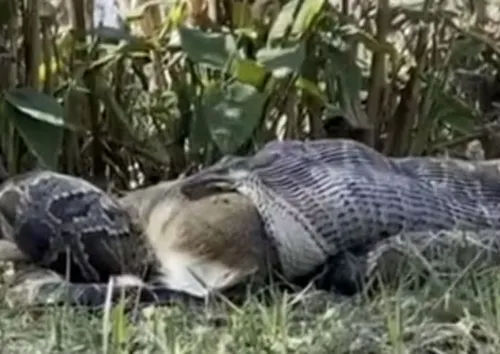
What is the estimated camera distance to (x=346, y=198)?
93.9 inches

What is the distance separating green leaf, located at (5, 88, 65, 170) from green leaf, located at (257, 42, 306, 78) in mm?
447

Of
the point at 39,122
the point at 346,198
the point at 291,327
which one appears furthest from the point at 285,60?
the point at 291,327

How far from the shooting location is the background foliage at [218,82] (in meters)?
2.93

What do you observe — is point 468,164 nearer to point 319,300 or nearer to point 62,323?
point 319,300

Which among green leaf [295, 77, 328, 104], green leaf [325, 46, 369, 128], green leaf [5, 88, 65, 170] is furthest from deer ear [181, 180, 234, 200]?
green leaf [325, 46, 369, 128]

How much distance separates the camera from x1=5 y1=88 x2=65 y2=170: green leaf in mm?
2727

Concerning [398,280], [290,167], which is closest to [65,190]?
[290,167]

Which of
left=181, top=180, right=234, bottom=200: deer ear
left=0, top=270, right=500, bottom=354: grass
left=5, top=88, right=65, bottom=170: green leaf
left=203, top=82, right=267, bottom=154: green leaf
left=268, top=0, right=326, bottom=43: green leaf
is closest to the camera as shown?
left=0, top=270, right=500, bottom=354: grass

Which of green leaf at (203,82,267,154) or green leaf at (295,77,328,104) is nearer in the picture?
green leaf at (203,82,267,154)

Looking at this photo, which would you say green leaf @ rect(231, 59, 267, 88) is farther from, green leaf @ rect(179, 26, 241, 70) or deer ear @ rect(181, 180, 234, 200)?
deer ear @ rect(181, 180, 234, 200)

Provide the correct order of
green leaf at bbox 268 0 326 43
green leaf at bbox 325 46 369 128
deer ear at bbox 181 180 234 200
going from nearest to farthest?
deer ear at bbox 181 180 234 200 → green leaf at bbox 268 0 326 43 → green leaf at bbox 325 46 369 128

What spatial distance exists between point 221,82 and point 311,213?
27.9 inches

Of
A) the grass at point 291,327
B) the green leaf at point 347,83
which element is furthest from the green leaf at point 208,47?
the grass at point 291,327

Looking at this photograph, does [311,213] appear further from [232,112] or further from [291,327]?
[232,112]
